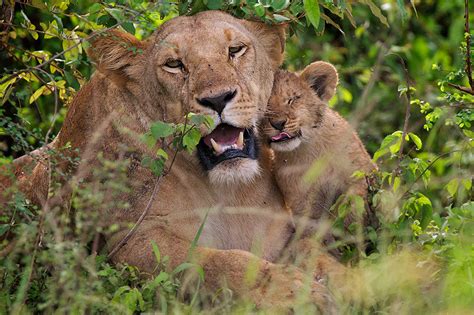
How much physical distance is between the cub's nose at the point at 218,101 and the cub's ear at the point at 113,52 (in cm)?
56

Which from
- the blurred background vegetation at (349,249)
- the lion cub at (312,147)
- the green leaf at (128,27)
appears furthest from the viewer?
the lion cub at (312,147)

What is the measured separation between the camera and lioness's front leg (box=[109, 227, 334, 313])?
13.7 feet

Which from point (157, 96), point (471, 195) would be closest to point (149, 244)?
point (157, 96)

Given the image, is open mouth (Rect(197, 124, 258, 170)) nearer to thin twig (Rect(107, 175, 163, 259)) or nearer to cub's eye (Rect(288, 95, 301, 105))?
thin twig (Rect(107, 175, 163, 259))

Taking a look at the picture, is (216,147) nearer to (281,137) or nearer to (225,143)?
(225,143)

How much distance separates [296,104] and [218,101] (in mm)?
701

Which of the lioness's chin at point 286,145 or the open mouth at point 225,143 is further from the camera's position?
the lioness's chin at point 286,145

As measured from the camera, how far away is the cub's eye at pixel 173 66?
15.7ft

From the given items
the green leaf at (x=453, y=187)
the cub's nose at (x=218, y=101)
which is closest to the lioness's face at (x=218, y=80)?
the cub's nose at (x=218, y=101)

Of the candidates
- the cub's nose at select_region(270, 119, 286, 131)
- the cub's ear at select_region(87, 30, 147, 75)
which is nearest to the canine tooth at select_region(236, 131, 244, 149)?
the cub's nose at select_region(270, 119, 286, 131)

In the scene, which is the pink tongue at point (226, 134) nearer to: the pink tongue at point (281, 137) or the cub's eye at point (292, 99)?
the pink tongue at point (281, 137)

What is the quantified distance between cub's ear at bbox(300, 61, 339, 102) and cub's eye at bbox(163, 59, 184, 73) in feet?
2.40

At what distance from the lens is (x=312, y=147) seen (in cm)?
520

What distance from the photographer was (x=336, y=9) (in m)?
4.83
